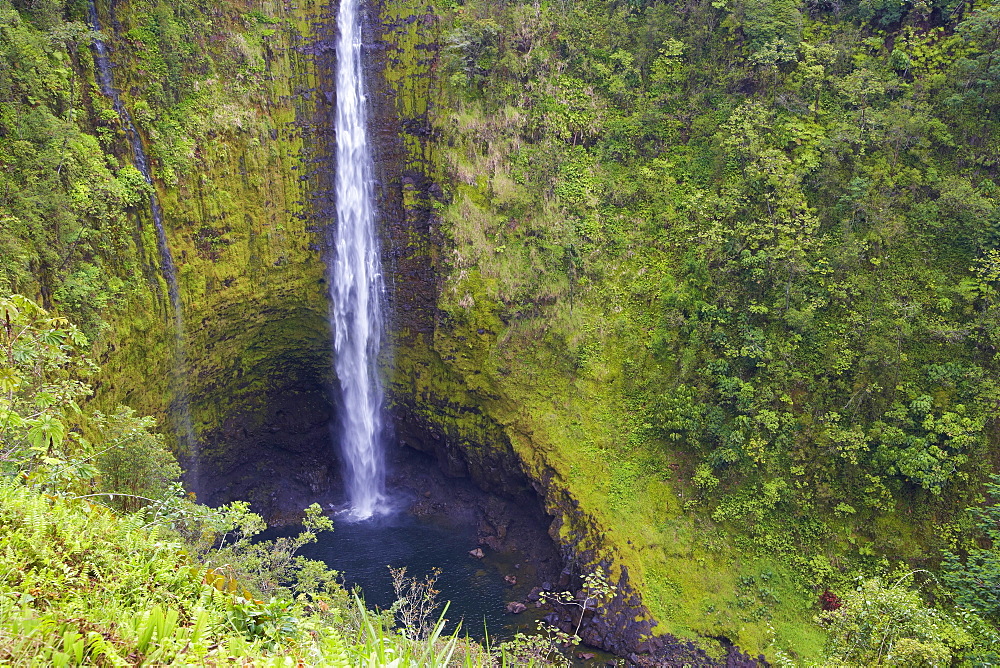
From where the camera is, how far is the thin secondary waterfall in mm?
17469

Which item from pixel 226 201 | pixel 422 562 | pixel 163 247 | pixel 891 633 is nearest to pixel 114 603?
pixel 891 633

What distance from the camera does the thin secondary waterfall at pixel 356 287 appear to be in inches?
688

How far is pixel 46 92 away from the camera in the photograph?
12.6 metres

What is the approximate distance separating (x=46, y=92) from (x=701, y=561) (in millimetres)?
16423

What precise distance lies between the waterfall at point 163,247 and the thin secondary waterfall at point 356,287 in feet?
13.7

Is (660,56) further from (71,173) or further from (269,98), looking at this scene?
(71,173)

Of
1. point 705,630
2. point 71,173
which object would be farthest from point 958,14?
point 71,173

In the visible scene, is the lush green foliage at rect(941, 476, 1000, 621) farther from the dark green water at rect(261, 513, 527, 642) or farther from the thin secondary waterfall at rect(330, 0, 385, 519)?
the thin secondary waterfall at rect(330, 0, 385, 519)

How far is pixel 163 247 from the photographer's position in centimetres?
1478

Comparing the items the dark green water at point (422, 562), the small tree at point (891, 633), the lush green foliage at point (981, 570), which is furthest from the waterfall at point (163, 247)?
the lush green foliage at point (981, 570)

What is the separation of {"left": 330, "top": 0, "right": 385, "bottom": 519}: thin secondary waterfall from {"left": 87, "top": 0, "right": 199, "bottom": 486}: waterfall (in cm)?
417

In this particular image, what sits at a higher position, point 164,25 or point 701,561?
point 164,25

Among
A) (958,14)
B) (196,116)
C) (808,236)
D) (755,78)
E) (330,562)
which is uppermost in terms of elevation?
(958,14)

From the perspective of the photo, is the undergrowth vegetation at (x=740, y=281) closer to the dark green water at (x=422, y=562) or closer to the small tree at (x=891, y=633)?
the small tree at (x=891, y=633)
